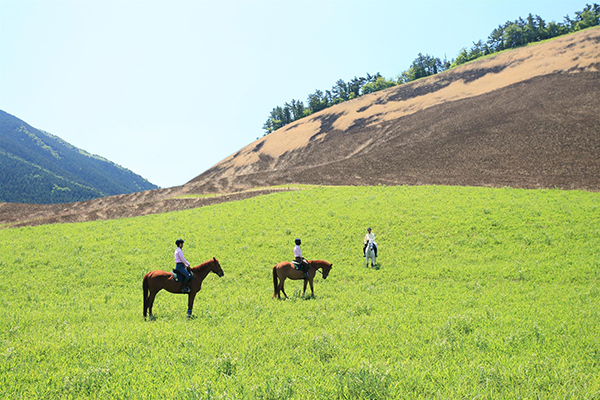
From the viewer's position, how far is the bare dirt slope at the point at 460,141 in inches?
1709

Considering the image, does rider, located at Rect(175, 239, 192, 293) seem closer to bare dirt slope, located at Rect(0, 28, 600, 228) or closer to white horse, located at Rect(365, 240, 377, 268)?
white horse, located at Rect(365, 240, 377, 268)

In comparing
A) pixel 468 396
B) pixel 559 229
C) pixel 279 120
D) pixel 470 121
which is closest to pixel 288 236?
pixel 559 229

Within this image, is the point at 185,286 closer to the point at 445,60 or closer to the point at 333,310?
the point at 333,310

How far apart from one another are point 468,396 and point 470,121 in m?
66.0

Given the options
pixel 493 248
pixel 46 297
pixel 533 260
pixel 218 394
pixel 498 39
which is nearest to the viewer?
pixel 218 394

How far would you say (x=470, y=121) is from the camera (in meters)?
60.8

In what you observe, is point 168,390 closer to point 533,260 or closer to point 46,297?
point 46,297

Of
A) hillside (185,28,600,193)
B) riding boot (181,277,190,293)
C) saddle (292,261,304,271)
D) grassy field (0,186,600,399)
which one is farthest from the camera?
hillside (185,28,600,193)

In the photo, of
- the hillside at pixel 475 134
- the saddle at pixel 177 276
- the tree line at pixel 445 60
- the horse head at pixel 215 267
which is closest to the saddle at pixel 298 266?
the horse head at pixel 215 267

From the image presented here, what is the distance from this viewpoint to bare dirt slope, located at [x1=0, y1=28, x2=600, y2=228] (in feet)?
142

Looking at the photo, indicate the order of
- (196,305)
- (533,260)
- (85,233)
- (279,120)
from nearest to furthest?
(196,305)
(533,260)
(85,233)
(279,120)

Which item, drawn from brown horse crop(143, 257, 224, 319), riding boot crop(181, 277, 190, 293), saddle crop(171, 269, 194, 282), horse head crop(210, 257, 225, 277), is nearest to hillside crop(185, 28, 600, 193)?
horse head crop(210, 257, 225, 277)

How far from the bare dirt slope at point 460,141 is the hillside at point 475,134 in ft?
0.60

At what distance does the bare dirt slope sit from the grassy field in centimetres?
1606
